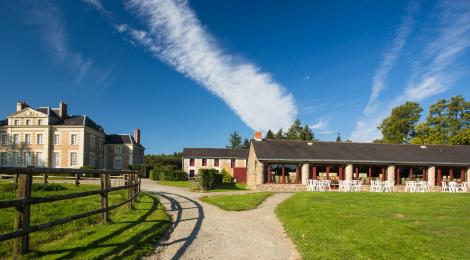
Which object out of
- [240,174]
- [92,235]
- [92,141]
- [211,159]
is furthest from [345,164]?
[92,141]

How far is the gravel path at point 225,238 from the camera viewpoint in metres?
6.41

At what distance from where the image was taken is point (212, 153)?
52.4 metres

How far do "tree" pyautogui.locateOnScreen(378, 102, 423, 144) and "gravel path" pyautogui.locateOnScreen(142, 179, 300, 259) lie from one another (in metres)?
51.0

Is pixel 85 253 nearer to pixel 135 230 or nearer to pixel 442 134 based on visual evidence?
pixel 135 230

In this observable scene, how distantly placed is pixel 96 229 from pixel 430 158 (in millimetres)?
30191

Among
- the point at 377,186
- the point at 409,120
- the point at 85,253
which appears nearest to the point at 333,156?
the point at 377,186

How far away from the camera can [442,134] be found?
48781mm

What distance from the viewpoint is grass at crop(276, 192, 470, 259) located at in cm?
662

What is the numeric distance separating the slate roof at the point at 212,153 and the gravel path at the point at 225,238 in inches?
1566

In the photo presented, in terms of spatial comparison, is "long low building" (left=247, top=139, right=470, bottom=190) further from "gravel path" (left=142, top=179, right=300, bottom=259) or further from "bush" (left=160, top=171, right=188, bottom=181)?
"gravel path" (left=142, top=179, right=300, bottom=259)

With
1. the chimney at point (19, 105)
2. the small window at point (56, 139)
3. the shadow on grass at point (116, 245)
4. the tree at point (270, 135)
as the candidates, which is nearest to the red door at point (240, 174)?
the small window at point (56, 139)

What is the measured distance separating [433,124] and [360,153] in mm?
28411

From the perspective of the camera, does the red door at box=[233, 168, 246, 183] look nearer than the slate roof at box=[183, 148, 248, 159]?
Yes

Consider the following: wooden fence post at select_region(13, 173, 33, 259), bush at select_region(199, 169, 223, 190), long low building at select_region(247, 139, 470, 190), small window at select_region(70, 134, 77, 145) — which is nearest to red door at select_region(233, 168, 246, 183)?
long low building at select_region(247, 139, 470, 190)
